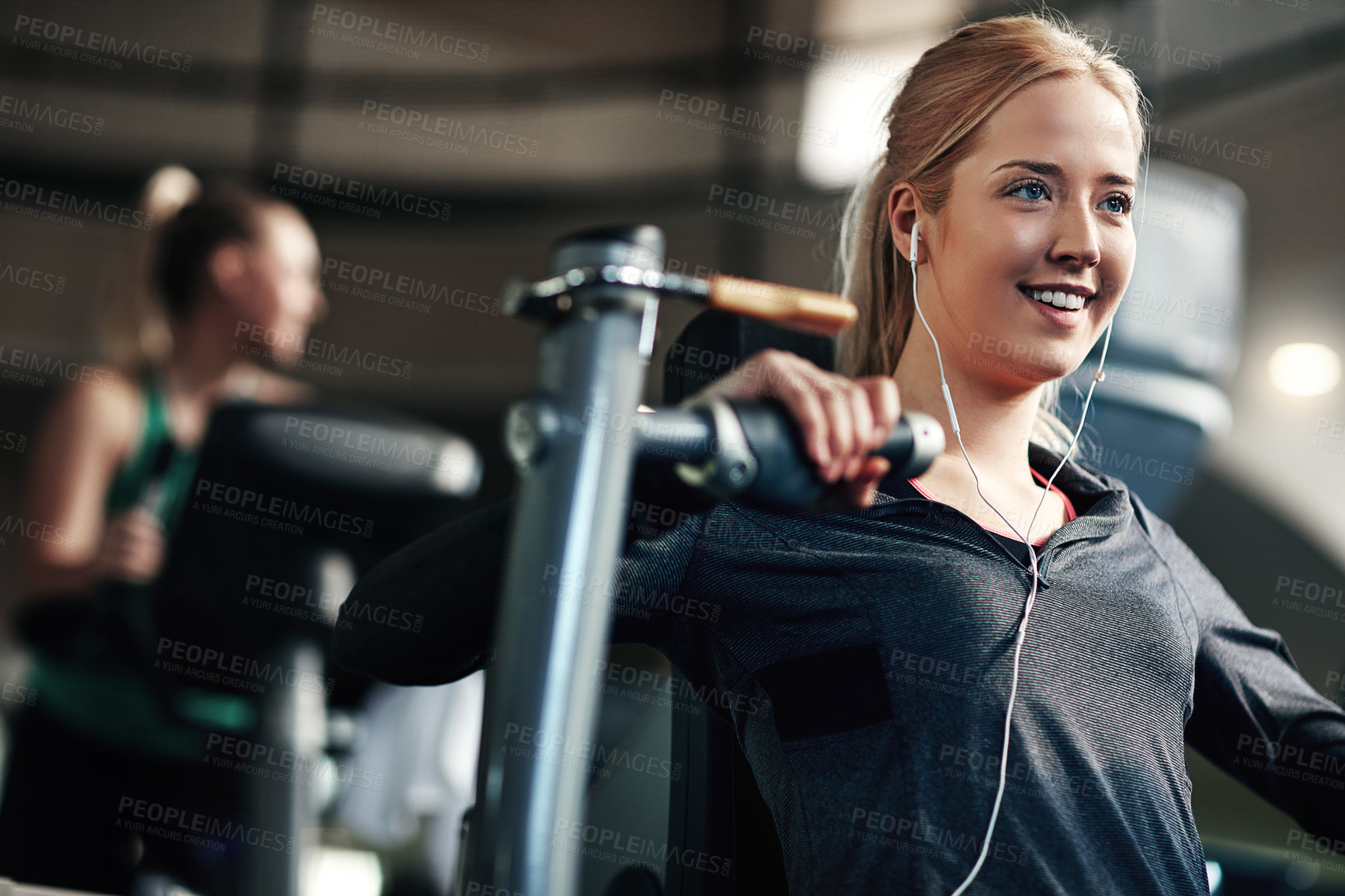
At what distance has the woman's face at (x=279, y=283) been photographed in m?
2.36

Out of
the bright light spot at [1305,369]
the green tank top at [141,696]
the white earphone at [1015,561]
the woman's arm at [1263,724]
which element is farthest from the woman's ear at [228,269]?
the bright light spot at [1305,369]

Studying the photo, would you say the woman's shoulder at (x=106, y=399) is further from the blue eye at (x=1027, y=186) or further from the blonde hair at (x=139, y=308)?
the blue eye at (x=1027, y=186)

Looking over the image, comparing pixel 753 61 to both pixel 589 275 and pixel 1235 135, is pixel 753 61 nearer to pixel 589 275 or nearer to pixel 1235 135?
pixel 1235 135

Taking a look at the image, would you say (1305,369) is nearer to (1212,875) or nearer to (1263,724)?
(1263,724)

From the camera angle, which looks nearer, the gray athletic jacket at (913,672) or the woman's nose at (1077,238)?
the gray athletic jacket at (913,672)

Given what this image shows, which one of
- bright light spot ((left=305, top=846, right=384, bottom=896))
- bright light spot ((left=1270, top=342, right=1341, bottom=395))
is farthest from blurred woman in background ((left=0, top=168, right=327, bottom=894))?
bright light spot ((left=1270, top=342, right=1341, bottom=395))

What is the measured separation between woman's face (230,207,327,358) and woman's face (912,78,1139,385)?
164cm

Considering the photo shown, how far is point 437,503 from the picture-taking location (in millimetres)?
1790

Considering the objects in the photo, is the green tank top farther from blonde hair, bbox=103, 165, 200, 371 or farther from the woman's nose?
the woman's nose

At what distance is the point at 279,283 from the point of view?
8.20 ft

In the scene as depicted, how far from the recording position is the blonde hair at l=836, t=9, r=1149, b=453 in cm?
119

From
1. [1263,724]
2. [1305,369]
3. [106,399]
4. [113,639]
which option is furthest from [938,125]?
[1305,369]

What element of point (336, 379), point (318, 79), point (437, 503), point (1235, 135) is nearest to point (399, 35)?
point (318, 79)

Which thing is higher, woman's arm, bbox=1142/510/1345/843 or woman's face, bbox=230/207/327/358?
woman's face, bbox=230/207/327/358
